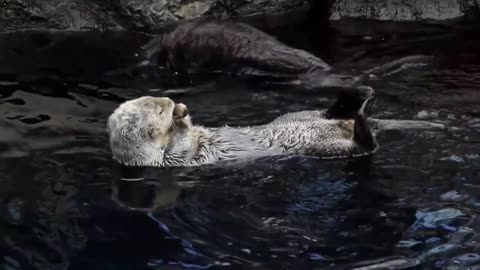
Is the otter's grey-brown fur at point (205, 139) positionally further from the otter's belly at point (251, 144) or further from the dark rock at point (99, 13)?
the dark rock at point (99, 13)

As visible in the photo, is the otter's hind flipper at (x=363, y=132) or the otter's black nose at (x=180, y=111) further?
the otter's black nose at (x=180, y=111)

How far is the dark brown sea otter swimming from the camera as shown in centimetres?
635

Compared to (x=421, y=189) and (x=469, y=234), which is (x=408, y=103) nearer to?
(x=421, y=189)

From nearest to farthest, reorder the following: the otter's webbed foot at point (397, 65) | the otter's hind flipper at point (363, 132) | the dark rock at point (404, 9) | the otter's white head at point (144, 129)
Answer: the otter's hind flipper at point (363, 132) < the otter's white head at point (144, 129) < the otter's webbed foot at point (397, 65) < the dark rock at point (404, 9)

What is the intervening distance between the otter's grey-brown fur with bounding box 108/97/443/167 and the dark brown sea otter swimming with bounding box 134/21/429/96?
1.12m

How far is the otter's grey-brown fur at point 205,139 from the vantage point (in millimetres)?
5016

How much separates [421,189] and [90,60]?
3.73m

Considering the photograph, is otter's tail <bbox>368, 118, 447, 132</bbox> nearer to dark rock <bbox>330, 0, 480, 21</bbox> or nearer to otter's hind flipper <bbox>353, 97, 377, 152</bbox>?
otter's hind flipper <bbox>353, 97, 377, 152</bbox>

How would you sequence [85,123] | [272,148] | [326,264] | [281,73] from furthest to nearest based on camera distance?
[281,73] < [85,123] < [272,148] < [326,264]

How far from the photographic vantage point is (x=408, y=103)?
577cm

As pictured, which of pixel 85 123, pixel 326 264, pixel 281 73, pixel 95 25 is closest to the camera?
pixel 326 264

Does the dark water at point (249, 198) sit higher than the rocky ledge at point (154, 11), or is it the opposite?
the rocky ledge at point (154, 11)

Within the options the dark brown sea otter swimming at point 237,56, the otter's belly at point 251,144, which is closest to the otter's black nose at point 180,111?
the otter's belly at point 251,144

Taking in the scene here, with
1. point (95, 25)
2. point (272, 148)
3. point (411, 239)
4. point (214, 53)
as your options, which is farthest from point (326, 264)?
point (95, 25)
